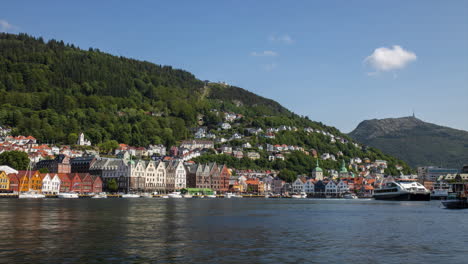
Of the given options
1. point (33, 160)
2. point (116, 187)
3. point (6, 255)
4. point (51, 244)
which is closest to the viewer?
point (6, 255)

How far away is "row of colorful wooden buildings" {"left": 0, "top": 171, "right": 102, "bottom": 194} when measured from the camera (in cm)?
14350

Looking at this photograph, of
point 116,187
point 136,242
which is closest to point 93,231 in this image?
point 136,242

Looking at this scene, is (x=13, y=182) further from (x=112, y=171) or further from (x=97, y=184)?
(x=112, y=171)

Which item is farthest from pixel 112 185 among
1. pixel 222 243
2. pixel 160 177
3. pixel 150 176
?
pixel 222 243

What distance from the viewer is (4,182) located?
14225cm

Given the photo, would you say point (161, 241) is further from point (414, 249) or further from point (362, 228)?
point (362, 228)

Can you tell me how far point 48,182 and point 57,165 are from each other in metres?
29.2

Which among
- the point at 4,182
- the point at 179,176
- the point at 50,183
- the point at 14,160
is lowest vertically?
the point at 50,183

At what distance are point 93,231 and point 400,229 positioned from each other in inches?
1041

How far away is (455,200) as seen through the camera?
84438 mm

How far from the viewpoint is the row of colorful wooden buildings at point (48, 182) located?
5650 inches

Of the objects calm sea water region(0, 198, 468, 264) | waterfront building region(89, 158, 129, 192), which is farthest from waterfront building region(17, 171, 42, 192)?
calm sea water region(0, 198, 468, 264)

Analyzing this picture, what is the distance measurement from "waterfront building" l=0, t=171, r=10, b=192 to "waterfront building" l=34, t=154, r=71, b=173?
3413 centimetres

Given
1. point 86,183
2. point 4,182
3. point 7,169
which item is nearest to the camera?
point 4,182
